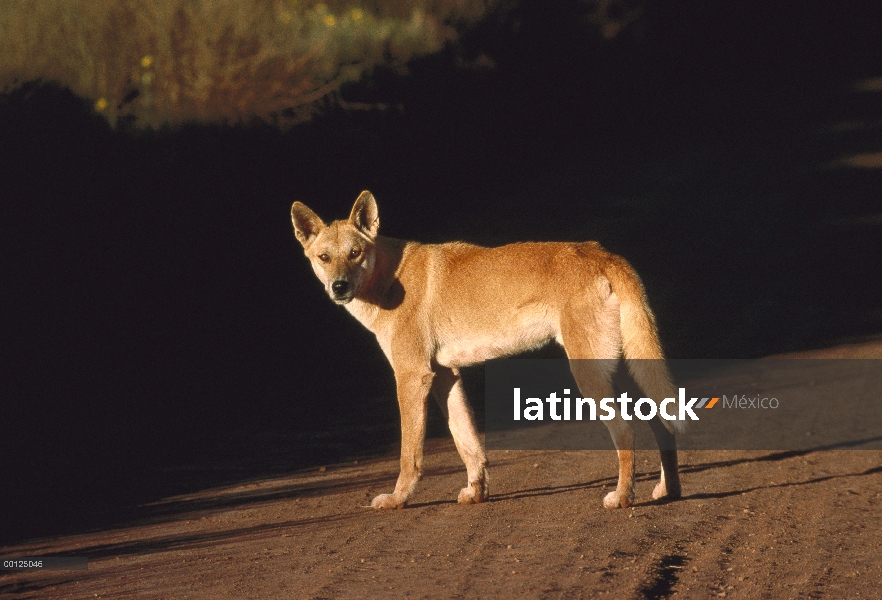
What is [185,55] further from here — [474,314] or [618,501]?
[618,501]

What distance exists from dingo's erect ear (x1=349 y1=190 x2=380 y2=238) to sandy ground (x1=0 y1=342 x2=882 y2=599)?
1699mm

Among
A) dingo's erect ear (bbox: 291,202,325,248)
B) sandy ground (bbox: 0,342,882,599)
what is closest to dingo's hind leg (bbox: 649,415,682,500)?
sandy ground (bbox: 0,342,882,599)

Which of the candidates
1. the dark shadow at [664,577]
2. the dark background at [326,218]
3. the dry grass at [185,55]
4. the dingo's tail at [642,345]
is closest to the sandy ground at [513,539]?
the dark shadow at [664,577]

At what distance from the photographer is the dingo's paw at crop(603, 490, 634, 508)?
711 cm

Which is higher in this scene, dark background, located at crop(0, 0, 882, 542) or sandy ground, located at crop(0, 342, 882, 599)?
dark background, located at crop(0, 0, 882, 542)

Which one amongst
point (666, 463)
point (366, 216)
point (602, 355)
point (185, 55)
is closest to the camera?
point (602, 355)

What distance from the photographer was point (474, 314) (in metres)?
7.66

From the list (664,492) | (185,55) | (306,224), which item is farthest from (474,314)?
(185,55)

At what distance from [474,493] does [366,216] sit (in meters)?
1.97

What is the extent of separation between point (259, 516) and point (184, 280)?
4.86 m

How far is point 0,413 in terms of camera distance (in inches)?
376

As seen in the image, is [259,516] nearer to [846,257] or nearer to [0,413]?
[0,413]

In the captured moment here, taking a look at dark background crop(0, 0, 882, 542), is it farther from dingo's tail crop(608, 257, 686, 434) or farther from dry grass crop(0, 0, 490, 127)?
dingo's tail crop(608, 257, 686, 434)

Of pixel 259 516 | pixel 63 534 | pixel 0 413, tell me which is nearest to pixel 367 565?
pixel 259 516
